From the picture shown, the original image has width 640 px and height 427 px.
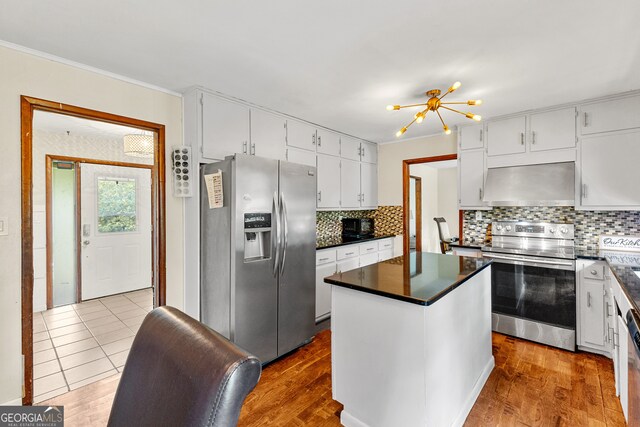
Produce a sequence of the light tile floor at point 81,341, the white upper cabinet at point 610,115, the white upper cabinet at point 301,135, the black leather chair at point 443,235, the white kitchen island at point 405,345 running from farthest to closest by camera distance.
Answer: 1. the black leather chair at point 443,235
2. the white upper cabinet at point 301,135
3. the white upper cabinet at point 610,115
4. the light tile floor at point 81,341
5. the white kitchen island at point 405,345

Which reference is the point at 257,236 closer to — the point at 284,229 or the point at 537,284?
the point at 284,229

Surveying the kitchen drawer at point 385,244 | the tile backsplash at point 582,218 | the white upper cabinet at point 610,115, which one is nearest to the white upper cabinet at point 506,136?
the white upper cabinet at point 610,115

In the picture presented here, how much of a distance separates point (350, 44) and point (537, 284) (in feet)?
9.17

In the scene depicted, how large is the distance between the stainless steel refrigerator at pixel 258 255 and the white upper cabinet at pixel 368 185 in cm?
176

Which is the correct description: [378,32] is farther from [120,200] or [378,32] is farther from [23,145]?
[120,200]

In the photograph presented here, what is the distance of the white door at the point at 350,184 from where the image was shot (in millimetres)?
4188

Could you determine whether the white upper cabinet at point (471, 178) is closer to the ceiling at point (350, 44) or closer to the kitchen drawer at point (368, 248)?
the ceiling at point (350, 44)

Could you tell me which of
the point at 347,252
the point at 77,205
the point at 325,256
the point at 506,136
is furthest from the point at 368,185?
the point at 77,205

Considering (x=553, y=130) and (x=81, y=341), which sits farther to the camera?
(x=553, y=130)

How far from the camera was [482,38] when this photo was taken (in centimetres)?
188

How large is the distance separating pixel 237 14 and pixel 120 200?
373 cm

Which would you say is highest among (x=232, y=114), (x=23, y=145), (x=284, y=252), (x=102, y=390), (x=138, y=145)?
(x=232, y=114)

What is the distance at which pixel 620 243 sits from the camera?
2.92m

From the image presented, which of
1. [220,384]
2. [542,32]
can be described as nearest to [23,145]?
[220,384]
